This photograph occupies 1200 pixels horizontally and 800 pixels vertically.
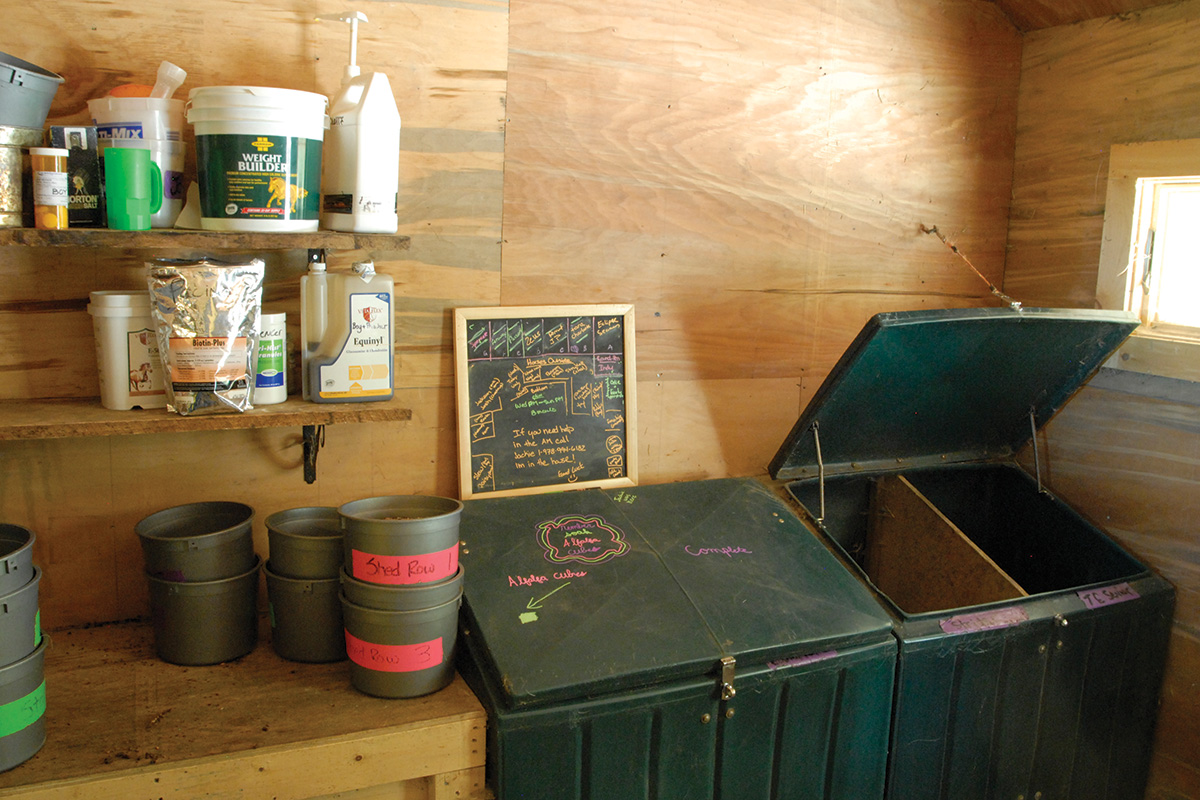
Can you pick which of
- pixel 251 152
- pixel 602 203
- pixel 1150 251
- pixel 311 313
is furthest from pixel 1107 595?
pixel 251 152

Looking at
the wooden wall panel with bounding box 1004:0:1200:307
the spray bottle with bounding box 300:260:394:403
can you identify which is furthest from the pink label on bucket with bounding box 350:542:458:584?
the wooden wall panel with bounding box 1004:0:1200:307

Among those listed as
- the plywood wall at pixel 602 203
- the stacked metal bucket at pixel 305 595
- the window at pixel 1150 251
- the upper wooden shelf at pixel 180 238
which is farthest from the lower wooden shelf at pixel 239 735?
the window at pixel 1150 251

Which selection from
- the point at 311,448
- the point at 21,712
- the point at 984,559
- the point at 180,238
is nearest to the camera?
the point at 21,712

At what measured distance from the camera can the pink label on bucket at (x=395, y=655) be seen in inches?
64.9

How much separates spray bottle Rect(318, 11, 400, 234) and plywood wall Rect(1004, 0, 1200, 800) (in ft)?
6.06

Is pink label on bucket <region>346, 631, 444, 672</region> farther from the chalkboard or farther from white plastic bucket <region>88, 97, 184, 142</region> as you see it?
white plastic bucket <region>88, 97, 184, 142</region>

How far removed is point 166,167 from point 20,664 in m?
0.87

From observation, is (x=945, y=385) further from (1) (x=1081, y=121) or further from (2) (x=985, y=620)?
(1) (x=1081, y=121)

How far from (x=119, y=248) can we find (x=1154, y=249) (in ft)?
8.06

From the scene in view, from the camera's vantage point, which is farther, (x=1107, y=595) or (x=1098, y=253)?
(x=1098, y=253)

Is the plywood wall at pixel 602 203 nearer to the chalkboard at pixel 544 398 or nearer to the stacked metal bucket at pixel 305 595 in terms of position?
the chalkboard at pixel 544 398

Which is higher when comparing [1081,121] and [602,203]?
[1081,121]

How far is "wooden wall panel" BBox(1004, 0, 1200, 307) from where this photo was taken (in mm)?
2244

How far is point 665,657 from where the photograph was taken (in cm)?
166
